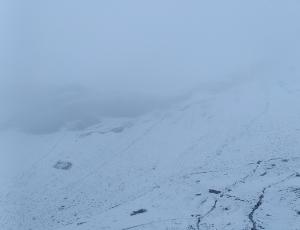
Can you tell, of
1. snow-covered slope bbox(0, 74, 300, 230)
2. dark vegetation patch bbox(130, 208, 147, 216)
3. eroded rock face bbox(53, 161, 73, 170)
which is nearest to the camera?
snow-covered slope bbox(0, 74, 300, 230)

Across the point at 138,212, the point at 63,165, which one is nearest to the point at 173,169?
the point at 138,212

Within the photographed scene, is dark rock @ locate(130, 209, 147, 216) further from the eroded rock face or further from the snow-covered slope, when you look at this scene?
the eroded rock face

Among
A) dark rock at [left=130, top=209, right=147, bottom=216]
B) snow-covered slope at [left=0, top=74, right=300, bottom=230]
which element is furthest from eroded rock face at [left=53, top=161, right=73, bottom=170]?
dark rock at [left=130, top=209, right=147, bottom=216]

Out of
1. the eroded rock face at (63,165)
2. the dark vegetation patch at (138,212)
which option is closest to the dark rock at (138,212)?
the dark vegetation patch at (138,212)

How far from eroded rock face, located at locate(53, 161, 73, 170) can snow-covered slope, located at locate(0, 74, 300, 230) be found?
0.14 meters

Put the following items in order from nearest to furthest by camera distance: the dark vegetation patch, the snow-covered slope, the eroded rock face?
the snow-covered slope < the dark vegetation patch < the eroded rock face

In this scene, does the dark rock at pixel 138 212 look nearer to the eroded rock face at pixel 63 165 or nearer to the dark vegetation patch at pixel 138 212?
the dark vegetation patch at pixel 138 212

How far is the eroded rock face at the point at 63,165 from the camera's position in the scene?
4215 cm

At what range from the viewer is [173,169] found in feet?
127

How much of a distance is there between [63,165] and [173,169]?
10.2 meters

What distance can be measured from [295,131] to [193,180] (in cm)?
1145

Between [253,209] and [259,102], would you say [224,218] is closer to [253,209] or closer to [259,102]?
[253,209]

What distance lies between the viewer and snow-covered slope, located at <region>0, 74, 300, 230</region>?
2902 centimetres

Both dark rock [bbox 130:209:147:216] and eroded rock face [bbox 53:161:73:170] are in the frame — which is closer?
dark rock [bbox 130:209:147:216]
